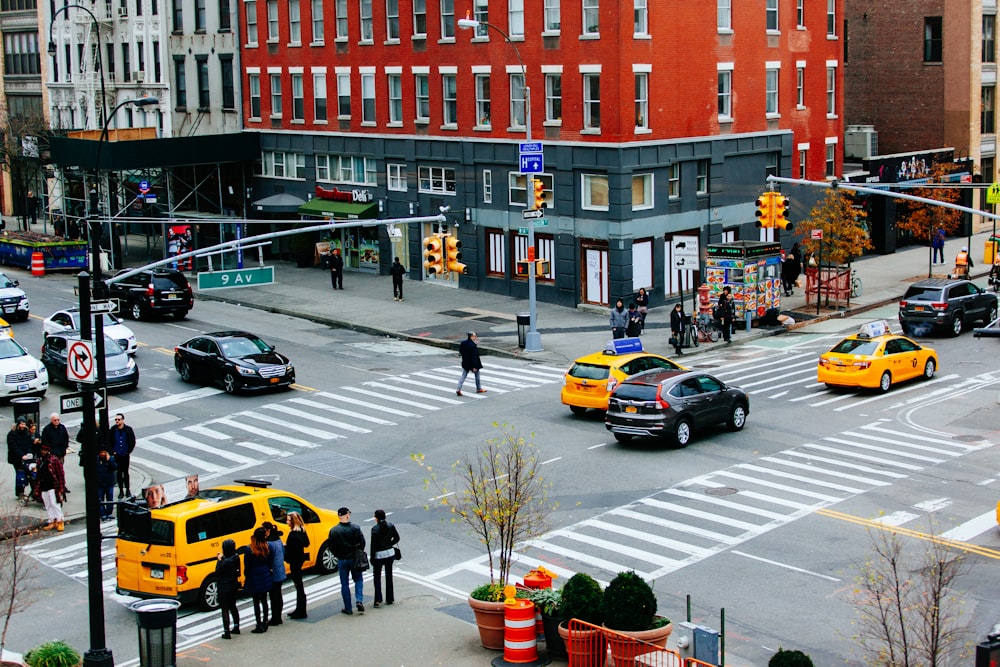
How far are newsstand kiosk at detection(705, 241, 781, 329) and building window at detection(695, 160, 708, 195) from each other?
22.7 feet

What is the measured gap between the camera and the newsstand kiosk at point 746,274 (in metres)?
45.7

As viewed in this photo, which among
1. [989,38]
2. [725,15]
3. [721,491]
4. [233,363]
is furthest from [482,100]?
[721,491]

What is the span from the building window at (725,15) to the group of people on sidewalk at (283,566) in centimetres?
3782

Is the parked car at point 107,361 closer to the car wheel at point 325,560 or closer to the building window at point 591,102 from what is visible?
the car wheel at point 325,560

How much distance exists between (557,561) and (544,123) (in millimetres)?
31734

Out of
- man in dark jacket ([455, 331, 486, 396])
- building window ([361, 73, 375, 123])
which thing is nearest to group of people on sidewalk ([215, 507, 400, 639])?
man in dark jacket ([455, 331, 486, 396])

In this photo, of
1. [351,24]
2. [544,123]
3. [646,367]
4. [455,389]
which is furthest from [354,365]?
[351,24]

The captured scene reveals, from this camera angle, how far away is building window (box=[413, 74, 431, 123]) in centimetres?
5766

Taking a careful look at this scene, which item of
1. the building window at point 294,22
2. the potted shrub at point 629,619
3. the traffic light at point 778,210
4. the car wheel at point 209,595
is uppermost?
the building window at point 294,22

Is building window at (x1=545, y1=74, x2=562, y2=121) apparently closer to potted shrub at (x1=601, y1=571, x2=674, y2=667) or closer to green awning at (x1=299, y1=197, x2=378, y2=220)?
green awning at (x1=299, y1=197, x2=378, y2=220)

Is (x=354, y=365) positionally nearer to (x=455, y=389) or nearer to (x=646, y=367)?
(x=455, y=389)

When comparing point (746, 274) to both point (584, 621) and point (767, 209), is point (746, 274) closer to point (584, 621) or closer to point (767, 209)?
point (767, 209)

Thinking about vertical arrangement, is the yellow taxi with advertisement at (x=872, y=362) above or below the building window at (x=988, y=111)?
below

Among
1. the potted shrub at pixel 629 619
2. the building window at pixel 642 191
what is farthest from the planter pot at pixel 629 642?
the building window at pixel 642 191
